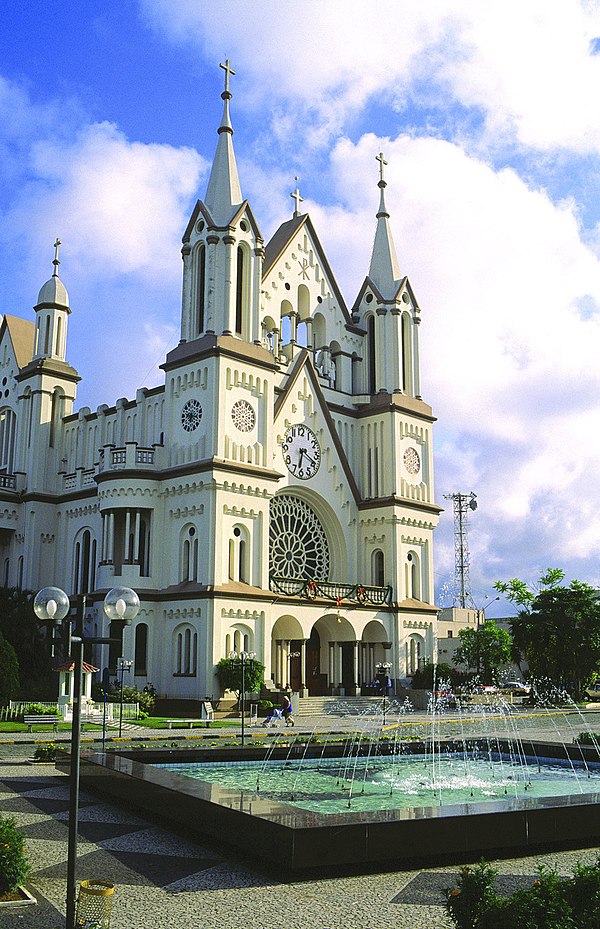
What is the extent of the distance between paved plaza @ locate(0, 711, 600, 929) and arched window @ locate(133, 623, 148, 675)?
100 ft

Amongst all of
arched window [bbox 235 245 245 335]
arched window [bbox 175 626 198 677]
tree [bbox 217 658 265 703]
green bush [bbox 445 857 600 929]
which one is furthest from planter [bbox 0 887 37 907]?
arched window [bbox 235 245 245 335]

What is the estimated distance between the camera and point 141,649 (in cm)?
4644

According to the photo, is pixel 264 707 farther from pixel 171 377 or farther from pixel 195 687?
pixel 171 377

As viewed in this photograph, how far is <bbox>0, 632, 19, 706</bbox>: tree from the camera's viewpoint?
38.1m

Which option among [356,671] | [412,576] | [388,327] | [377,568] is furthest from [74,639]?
[388,327]

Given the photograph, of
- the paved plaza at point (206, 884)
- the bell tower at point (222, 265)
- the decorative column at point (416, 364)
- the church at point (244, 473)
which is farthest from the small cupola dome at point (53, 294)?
the paved plaza at point (206, 884)

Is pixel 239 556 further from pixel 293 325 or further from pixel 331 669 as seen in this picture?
pixel 293 325

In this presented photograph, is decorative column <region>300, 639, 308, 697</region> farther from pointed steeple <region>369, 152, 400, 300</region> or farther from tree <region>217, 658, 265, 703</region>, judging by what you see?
pointed steeple <region>369, 152, 400, 300</region>

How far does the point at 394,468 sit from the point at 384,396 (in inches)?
189

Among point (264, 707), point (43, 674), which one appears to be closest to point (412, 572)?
point (264, 707)

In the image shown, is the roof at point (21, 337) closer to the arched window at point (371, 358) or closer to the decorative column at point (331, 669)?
the arched window at point (371, 358)

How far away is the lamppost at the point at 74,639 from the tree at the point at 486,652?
49.7m

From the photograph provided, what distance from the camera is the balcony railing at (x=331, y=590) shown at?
163 feet

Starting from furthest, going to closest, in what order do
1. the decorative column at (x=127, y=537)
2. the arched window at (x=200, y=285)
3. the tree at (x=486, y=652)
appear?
the tree at (x=486, y=652)
the arched window at (x=200, y=285)
the decorative column at (x=127, y=537)
